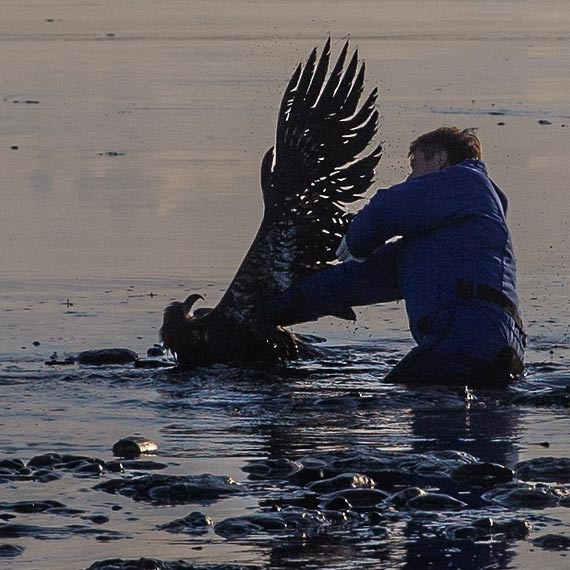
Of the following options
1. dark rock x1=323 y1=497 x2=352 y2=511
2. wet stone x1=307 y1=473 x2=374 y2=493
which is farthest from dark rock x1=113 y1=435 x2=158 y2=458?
dark rock x1=323 y1=497 x2=352 y2=511

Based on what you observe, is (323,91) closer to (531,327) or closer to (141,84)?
(531,327)

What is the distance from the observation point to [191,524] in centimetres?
591

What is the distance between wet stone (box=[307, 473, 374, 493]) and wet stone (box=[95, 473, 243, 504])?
250mm

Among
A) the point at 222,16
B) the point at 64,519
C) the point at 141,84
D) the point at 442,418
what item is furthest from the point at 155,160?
the point at 222,16

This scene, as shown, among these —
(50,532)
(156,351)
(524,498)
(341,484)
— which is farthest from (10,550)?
(156,351)

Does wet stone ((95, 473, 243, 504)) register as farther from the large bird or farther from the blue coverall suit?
the large bird

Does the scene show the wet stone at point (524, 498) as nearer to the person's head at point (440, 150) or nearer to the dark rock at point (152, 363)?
the person's head at point (440, 150)

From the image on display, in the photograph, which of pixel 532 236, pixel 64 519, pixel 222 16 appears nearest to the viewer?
pixel 64 519

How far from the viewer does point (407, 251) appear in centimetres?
883

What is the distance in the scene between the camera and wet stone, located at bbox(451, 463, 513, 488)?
648cm

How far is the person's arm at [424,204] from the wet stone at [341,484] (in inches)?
93.4

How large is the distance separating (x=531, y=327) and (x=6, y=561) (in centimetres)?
514

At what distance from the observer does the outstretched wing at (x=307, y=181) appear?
31.6 ft

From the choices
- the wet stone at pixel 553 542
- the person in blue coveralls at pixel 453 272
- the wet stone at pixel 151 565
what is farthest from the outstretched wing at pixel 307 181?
the wet stone at pixel 151 565
